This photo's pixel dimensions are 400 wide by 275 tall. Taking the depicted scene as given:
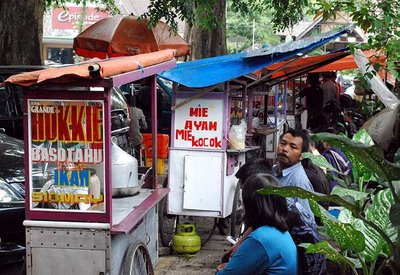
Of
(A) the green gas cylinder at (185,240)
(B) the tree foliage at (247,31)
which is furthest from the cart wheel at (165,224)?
(B) the tree foliage at (247,31)

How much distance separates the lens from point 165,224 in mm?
7930

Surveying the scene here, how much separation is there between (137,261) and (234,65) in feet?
9.18

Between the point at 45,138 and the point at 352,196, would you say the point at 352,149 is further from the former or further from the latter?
the point at 45,138

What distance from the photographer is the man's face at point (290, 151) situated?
5.23 metres

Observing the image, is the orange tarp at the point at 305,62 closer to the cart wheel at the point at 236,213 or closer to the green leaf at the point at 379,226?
the cart wheel at the point at 236,213

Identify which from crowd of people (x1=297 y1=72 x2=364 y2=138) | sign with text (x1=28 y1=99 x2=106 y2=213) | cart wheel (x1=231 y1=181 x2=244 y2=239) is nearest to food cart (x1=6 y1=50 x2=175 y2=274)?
sign with text (x1=28 y1=99 x2=106 y2=213)

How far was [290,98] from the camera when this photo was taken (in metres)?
14.9

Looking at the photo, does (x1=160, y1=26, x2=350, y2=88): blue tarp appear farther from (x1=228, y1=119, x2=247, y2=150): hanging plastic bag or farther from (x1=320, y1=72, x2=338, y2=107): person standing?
(x1=320, y1=72, x2=338, y2=107): person standing

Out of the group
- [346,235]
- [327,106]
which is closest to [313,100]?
[327,106]

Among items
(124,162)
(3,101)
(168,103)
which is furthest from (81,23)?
(124,162)

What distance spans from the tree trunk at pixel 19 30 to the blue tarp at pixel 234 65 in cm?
531

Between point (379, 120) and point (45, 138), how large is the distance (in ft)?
11.8

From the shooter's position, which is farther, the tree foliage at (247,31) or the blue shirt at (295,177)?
the tree foliage at (247,31)

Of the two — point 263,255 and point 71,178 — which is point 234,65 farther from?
point 263,255
